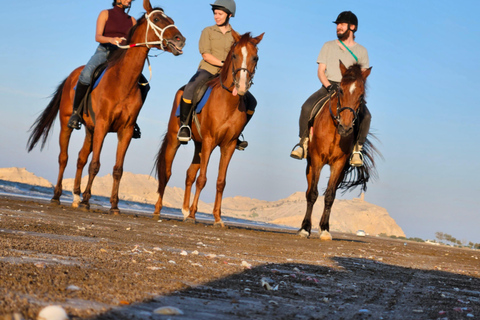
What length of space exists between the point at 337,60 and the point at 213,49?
2.25 meters

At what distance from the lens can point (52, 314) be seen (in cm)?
185

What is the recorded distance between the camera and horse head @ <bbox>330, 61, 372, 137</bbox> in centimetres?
864

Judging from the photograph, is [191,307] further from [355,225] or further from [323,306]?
[355,225]

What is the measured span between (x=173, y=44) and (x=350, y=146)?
3.40 m

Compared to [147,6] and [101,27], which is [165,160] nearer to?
[101,27]

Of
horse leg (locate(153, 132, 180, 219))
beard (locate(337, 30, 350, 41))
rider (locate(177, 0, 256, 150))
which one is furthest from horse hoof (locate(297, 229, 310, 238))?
beard (locate(337, 30, 350, 41))

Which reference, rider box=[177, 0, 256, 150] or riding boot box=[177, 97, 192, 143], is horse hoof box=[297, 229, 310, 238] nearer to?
rider box=[177, 0, 256, 150]

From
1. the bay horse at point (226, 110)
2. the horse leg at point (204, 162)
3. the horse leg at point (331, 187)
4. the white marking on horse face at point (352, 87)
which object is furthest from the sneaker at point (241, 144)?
the white marking on horse face at point (352, 87)

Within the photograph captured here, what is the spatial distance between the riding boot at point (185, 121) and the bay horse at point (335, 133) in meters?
2.23

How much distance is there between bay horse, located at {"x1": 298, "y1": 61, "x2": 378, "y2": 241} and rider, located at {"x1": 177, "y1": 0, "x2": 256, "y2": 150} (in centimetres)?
157

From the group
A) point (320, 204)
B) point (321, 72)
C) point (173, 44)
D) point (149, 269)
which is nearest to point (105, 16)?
point (173, 44)

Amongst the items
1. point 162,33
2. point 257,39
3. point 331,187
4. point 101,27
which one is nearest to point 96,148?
point 162,33

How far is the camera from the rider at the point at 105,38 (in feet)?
34.4

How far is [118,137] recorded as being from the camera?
10.1m
